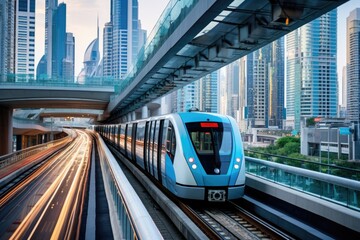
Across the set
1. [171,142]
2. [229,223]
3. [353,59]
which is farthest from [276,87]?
[229,223]

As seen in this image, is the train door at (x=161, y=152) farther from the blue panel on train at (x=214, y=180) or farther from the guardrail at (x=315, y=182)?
the guardrail at (x=315, y=182)

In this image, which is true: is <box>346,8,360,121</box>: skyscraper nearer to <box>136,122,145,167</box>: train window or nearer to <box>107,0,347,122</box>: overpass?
<box>136,122,145,167</box>: train window

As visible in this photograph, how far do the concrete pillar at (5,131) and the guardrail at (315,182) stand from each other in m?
37.6

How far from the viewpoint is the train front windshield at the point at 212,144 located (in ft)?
32.8

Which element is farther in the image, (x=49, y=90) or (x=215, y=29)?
(x=49, y=90)

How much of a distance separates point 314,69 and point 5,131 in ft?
193

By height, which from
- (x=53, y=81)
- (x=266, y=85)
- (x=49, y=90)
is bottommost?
(x=49, y=90)

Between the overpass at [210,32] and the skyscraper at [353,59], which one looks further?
the skyscraper at [353,59]

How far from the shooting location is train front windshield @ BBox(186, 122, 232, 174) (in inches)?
393

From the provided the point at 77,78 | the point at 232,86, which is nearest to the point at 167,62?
the point at 77,78

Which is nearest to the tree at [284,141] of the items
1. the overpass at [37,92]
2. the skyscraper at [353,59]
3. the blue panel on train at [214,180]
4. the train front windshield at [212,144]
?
the train front windshield at [212,144]

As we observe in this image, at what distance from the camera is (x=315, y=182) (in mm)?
8852

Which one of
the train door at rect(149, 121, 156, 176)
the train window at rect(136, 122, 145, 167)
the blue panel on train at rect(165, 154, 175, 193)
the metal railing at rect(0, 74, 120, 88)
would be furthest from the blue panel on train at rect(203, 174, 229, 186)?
the metal railing at rect(0, 74, 120, 88)

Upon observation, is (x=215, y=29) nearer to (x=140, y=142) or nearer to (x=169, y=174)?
(x=169, y=174)
